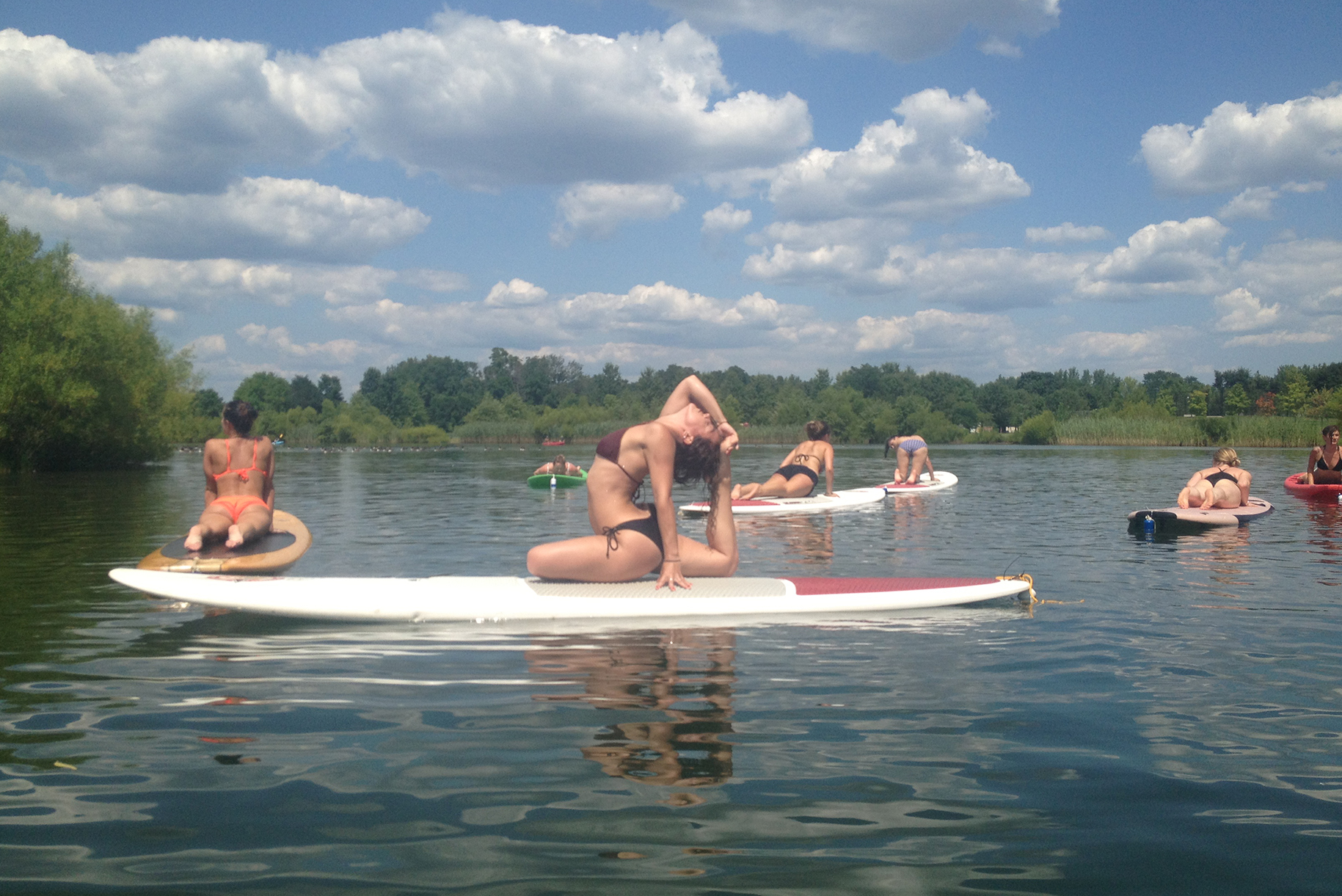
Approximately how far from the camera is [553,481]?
76.0ft

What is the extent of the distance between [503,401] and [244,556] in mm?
104278

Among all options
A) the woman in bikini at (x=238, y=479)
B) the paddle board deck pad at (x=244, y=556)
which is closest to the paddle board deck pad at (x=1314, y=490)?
the paddle board deck pad at (x=244, y=556)

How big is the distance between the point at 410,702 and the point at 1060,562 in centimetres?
775

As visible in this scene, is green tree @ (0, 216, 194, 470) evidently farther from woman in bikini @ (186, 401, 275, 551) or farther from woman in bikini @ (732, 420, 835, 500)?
woman in bikini @ (186, 401, 275, 551)

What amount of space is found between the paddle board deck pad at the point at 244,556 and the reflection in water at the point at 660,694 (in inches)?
116

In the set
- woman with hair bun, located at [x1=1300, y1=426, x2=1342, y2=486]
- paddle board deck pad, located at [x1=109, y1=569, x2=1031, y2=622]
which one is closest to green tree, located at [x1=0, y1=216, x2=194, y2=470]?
paddle board deck pad, located at [x1=109, y1=569, x2=1031, y2=622]

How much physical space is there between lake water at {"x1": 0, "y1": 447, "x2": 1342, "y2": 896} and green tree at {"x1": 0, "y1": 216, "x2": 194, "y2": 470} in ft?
103

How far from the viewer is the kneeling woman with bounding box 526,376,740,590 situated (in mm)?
6566

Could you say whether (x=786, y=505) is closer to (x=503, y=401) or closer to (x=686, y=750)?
(x=686, y=750)

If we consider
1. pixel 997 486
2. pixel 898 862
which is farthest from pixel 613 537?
pixel 997 486

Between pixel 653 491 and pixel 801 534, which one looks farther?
pixel 801 534

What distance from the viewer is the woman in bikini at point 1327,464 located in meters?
17.7

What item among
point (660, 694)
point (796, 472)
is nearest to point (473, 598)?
point (660, 694)

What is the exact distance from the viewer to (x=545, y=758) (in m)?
3.89
